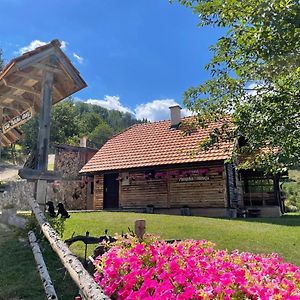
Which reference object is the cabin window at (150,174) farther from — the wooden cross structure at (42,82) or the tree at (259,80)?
the tree at (259,80)

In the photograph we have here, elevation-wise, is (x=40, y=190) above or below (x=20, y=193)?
below

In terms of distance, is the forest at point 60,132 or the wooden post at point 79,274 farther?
the forest at point 60,132

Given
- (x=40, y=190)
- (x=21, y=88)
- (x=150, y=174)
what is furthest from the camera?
(x=150, y=174)

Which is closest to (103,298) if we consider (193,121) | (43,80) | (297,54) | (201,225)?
(297,54)

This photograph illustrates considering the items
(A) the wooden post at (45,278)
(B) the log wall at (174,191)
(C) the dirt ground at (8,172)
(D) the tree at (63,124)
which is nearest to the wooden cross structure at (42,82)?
(A) the wooden post at (45,278)

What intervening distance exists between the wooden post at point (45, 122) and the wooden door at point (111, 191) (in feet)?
41.8

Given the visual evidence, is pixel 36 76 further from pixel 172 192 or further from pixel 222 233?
pixel 172 192

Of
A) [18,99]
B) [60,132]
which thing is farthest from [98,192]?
[60,132]

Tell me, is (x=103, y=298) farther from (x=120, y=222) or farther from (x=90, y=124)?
(x=90, y=124)

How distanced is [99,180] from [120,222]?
9.20 m

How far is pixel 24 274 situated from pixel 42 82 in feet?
15.3

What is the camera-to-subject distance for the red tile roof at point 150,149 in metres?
17.8

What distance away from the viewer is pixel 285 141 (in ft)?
18.7

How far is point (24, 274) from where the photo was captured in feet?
18.8
